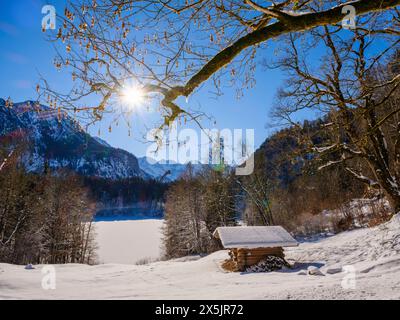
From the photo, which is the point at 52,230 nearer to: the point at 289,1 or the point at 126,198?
the point at 289,1

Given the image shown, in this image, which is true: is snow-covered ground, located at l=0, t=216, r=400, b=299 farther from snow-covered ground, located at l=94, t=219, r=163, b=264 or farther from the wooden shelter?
snow-covered ground, located at l=94, t=219, r=163, b=264

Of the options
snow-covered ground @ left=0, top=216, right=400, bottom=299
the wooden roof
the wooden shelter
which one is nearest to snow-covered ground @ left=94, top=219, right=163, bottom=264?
snow-covered ground @ left=0, top=216, right=400, bottom=299

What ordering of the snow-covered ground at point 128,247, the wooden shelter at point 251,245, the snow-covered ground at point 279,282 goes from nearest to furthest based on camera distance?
1. the snow-covered ground at point 279,282
2. the wooden shelter at point 251,245
3. the snow-covered ground at point 128,247

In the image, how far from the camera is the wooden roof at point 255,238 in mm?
15133

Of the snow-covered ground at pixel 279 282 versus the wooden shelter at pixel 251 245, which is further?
the wooden shelter at pixel 251 245

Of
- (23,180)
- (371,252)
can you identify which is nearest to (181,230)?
(23,180)

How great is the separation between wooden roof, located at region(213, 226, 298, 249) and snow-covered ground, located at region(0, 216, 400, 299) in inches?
54.7

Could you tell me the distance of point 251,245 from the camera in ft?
49.3

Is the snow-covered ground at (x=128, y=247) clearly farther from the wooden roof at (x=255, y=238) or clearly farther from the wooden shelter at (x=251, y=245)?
the wooden shelter at (x=251, y=245)

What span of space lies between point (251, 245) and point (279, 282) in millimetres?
5443

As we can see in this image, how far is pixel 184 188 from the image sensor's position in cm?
3516

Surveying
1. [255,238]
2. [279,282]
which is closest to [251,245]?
[255,238]

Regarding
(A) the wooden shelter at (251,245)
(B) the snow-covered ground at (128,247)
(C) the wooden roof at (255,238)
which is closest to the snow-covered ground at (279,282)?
(A) the wooden shelter at (251,245)
